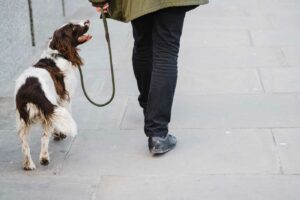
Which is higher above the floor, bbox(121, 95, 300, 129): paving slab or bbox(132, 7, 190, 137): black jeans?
bbox(132, 7, 190, 137): black jeans

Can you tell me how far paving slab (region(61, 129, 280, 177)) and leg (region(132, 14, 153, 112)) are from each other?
443 millimetres

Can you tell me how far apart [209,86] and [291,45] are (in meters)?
1.94

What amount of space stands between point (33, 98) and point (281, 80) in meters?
3.05

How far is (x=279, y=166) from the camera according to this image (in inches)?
183

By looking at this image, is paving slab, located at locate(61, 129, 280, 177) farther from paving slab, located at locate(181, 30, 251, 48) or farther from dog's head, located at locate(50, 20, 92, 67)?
paving slab, located at locate(181, 30, 251, 48)

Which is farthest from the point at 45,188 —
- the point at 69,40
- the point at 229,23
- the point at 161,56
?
the point at 229,23

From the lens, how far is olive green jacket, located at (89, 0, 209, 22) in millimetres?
4531

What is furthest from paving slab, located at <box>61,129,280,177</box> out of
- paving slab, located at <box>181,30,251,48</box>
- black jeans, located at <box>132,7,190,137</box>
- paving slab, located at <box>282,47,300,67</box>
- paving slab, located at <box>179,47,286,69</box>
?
paving slab, located at <box>181,30,251,48</box>

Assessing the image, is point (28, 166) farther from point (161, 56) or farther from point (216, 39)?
point (216, 39)

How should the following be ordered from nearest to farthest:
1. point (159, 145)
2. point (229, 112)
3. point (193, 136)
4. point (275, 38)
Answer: point (159, 145), point (193, 136), point (229, 112), point (275, 38)

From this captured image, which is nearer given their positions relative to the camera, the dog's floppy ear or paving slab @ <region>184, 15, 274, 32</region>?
the dog's floppy ear

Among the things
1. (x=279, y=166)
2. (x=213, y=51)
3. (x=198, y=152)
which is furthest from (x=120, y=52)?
(x=279, y=166)

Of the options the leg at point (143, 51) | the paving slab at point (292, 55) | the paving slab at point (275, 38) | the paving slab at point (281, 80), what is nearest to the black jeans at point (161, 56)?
the leg at point (143, 51)

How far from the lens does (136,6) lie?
182 inches
